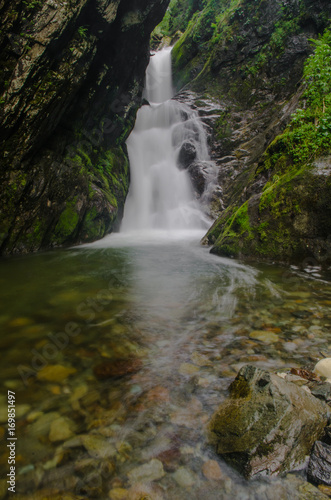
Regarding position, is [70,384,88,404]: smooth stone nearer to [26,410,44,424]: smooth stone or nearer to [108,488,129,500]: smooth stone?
[26,410,44,424]: smooth stone

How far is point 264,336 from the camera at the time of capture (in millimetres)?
2932

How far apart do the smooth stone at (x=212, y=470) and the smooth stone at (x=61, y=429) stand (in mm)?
827

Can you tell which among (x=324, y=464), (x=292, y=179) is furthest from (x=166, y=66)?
(x=324, y=464)

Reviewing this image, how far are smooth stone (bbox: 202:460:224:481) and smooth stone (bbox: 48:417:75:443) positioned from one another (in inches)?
32.6

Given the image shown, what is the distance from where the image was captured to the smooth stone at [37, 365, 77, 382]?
2287 millimetres

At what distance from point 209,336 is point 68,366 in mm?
1445

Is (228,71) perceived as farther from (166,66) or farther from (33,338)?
(33,338)

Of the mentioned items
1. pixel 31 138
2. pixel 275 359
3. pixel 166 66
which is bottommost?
pixel 275 359

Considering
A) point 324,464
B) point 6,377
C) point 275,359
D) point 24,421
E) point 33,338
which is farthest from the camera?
point 33,338

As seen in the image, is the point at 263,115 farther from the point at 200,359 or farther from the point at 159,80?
the point at 200,359

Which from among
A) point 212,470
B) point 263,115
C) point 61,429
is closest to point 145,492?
point 212,470

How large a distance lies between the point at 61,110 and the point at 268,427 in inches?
372

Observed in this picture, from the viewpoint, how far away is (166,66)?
26.4 meters

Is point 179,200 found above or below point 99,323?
above
